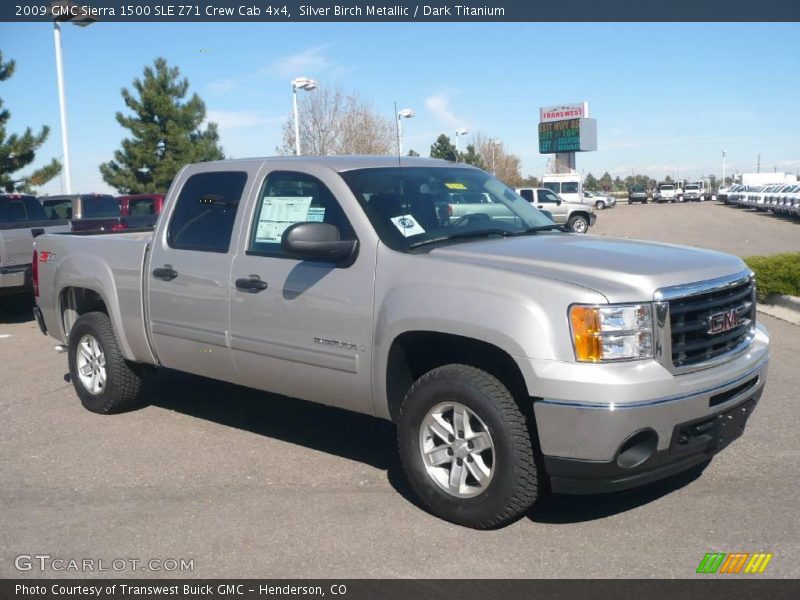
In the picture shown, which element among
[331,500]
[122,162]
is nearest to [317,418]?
[331,500]

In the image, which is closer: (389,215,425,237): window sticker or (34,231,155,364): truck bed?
(389,215,425,237): window sticker

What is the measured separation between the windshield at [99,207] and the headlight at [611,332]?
15.7m

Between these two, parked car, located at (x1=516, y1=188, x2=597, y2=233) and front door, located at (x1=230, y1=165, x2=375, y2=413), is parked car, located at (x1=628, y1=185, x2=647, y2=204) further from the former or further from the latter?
front door, located at (x1=230, y1=165, x2=375, y2=413)

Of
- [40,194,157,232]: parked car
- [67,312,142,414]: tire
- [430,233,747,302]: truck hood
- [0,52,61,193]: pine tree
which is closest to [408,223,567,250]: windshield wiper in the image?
[430,233,747,302]: truck hood

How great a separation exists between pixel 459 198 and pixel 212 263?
169cm

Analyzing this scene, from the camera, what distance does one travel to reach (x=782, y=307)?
1046 cm

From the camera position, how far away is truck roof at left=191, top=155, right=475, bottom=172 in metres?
5.33

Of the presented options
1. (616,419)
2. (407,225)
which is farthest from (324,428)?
(616,419)

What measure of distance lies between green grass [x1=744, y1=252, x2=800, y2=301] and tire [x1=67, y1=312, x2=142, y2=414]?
763cm

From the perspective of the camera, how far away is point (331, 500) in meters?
4.84

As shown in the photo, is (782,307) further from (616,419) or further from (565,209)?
(565,209)

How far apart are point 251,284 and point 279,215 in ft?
1.62

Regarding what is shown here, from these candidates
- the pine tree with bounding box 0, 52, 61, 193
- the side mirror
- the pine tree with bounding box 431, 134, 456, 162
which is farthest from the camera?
the pine tree with bounding box 431, 134, 456, 162
